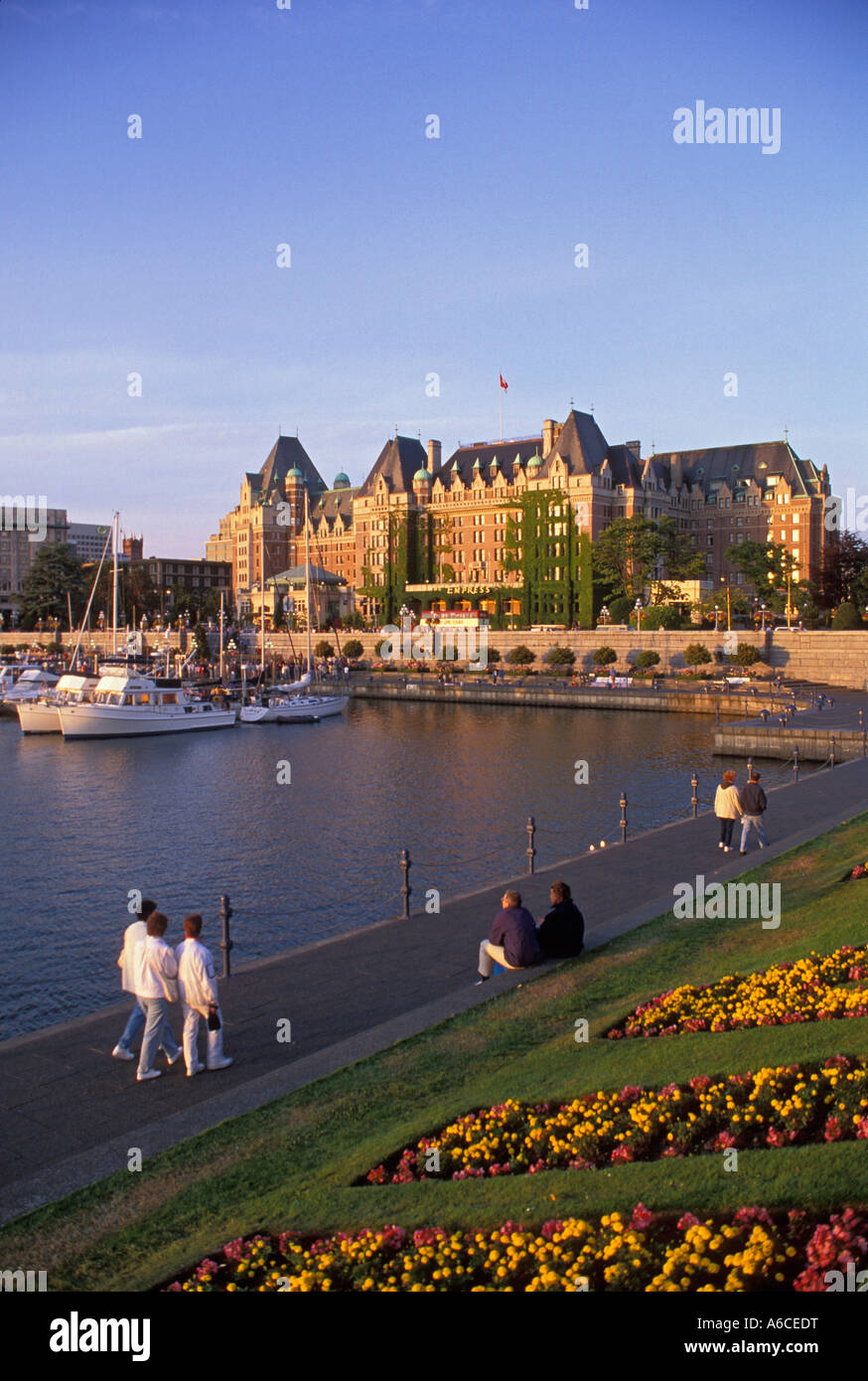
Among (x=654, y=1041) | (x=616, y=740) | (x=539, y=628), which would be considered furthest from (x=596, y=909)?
(x=539, y=628)

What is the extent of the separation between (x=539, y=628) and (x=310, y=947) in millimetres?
90801

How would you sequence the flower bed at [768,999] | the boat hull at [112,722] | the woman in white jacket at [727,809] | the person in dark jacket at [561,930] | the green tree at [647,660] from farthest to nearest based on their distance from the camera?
the green tree at [647,660]
the boat hull at [112,722]
the woman in white jacket at [727,809]
the person in dark jacket at [561,930]
the flower bed at [768,999]

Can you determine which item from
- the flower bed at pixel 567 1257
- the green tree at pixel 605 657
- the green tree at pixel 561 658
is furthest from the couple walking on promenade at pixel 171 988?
the green tree at pixel 561 658

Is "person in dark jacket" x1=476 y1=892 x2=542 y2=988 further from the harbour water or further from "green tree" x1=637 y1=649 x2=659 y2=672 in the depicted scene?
"green tree" x1=637 y1=649 x2=659 y2=672

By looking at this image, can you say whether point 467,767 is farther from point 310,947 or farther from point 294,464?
point 294,464

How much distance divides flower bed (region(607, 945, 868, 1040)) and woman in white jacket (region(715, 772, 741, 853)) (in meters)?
9.41

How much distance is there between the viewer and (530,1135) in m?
8.46

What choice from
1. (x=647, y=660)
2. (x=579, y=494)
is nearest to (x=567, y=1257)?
(x=647, y=660)

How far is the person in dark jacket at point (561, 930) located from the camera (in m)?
14.1

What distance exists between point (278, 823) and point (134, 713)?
31.5 m

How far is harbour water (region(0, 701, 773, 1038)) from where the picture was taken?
2094cm

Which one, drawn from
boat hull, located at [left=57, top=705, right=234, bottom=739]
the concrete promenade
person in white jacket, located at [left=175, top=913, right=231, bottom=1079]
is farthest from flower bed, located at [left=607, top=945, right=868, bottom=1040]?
boat hull, located at [left=57, top=705, right=234, bottom=739]

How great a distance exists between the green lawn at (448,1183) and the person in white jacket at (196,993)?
5.04 feet

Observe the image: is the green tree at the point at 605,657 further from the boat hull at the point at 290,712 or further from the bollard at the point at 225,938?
the bollard at the point at 225,938
